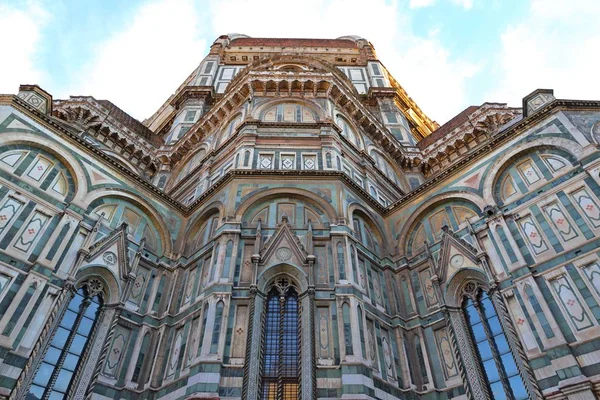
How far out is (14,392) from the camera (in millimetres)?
11812

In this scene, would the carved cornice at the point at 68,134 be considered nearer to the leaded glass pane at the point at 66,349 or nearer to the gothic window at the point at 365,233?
the leaded glass pane at the point at 66,349

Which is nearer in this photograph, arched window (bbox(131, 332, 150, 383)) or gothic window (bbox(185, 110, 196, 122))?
arched window (bbox(131, 332, 150, 383))

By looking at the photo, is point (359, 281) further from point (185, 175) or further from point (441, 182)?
point (185, 175)

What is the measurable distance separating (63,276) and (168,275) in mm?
4310

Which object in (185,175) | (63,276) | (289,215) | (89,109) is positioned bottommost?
(63,276)

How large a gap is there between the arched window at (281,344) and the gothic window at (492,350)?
21.4 ft

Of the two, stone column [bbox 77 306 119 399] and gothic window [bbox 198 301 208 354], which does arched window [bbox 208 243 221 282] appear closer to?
gothic window [bbox 198 301 208 354]

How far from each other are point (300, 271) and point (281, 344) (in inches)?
109

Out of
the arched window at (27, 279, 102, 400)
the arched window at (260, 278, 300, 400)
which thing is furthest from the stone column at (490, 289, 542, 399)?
the arched window at (27, 279, 102, 400)

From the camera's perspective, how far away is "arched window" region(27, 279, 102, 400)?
12992 mm

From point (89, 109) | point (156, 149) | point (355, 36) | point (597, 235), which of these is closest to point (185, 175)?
point (156, 149)

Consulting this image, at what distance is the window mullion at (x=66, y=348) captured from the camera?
42.6 feet

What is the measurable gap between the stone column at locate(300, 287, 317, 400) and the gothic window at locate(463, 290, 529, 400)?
19.7 feet

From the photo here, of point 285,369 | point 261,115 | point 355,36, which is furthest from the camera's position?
point 355,36
